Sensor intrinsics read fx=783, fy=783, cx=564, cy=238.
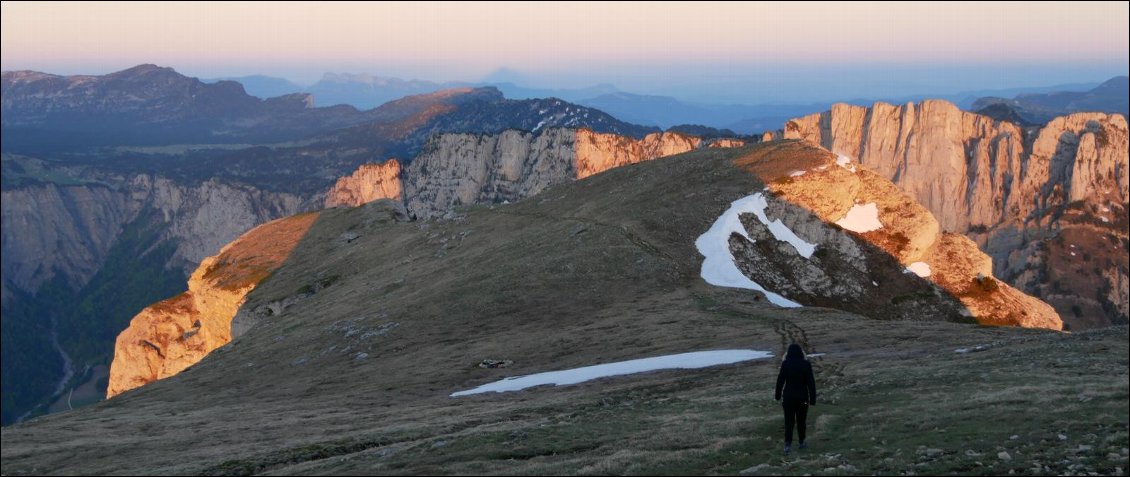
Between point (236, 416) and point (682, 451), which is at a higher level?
point (682, 451)

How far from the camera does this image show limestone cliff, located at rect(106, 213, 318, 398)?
122 m

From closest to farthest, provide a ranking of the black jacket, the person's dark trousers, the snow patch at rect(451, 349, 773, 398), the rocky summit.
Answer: the person's dark trousers
the black jacket
the rocky summit
the snow patch at rect(451, 349, 773, 398)

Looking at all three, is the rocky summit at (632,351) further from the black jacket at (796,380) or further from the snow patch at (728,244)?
the black jacket at (796,380)

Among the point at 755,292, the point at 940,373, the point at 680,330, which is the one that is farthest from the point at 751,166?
the point at 940,373

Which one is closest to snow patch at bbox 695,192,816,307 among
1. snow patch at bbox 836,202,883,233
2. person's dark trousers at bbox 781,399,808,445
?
snow patch at bbox 836,202,883,233

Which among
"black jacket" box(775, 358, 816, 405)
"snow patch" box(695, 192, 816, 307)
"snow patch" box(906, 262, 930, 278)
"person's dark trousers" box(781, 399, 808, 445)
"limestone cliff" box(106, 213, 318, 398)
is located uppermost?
"black jacket" box(775, 358, 816, 405)

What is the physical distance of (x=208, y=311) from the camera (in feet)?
407

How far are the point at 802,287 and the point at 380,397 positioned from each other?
4677 centimetres

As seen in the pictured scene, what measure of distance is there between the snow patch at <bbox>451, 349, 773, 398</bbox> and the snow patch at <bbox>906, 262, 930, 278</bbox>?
2013 inches

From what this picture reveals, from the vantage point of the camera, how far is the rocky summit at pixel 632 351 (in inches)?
872

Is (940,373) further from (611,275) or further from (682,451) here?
(611,275)

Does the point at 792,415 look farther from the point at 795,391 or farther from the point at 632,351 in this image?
the point at 632,351

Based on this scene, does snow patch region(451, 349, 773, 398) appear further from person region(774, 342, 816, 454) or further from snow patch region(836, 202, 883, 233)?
snow patch region(836, 202, 883, 233)

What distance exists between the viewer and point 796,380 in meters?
21.7
